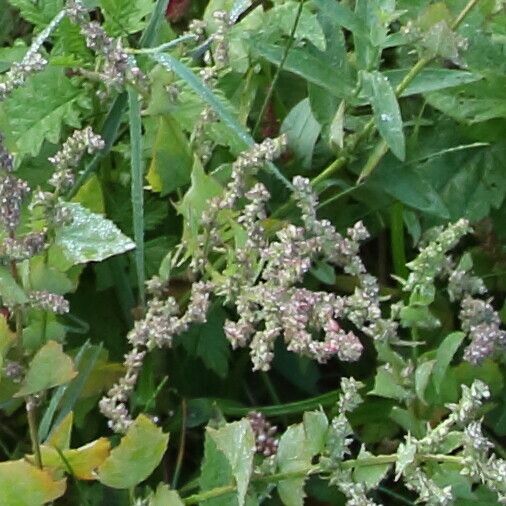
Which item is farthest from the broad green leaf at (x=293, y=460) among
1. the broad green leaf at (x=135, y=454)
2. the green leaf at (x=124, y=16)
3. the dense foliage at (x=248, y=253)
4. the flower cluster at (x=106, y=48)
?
the green leaf at (x=124, y=16)

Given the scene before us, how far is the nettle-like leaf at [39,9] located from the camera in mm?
1047

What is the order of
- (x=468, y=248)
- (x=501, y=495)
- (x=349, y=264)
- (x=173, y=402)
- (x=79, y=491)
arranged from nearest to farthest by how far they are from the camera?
(x=501, y=495) → (x=349, y=264) → (x=79, y=491) → (x=173, y=402) → (x=468, y=248)

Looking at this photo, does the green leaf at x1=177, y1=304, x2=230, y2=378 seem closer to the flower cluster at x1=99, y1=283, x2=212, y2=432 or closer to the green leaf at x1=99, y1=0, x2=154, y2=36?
the flower cluster at x1=99, y1=283, x2=212, y2=432

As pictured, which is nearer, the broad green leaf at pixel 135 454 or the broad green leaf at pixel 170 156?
the broad green leaf at pixel 135 454

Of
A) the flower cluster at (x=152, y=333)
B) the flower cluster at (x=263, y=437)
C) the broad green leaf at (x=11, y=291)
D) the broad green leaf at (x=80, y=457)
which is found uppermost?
the broad green leaf at (x=11, y=291)

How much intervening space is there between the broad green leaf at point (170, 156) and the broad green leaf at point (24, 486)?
12.7 inches

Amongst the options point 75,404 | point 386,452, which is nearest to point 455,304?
point 386,452

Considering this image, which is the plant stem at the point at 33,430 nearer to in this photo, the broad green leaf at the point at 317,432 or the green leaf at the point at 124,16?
the broad green leaf at the point at 317,432

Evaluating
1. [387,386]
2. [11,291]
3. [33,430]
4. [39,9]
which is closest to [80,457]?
[33,430]

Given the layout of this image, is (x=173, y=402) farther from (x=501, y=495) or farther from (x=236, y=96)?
(x=501, y=495)

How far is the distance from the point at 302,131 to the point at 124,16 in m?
0.22

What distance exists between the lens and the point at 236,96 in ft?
3.57

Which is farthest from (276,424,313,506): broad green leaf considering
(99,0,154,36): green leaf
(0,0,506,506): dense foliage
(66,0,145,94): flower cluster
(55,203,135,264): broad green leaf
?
(99,0,154,36): green leaf

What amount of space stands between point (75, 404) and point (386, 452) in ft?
1.02
